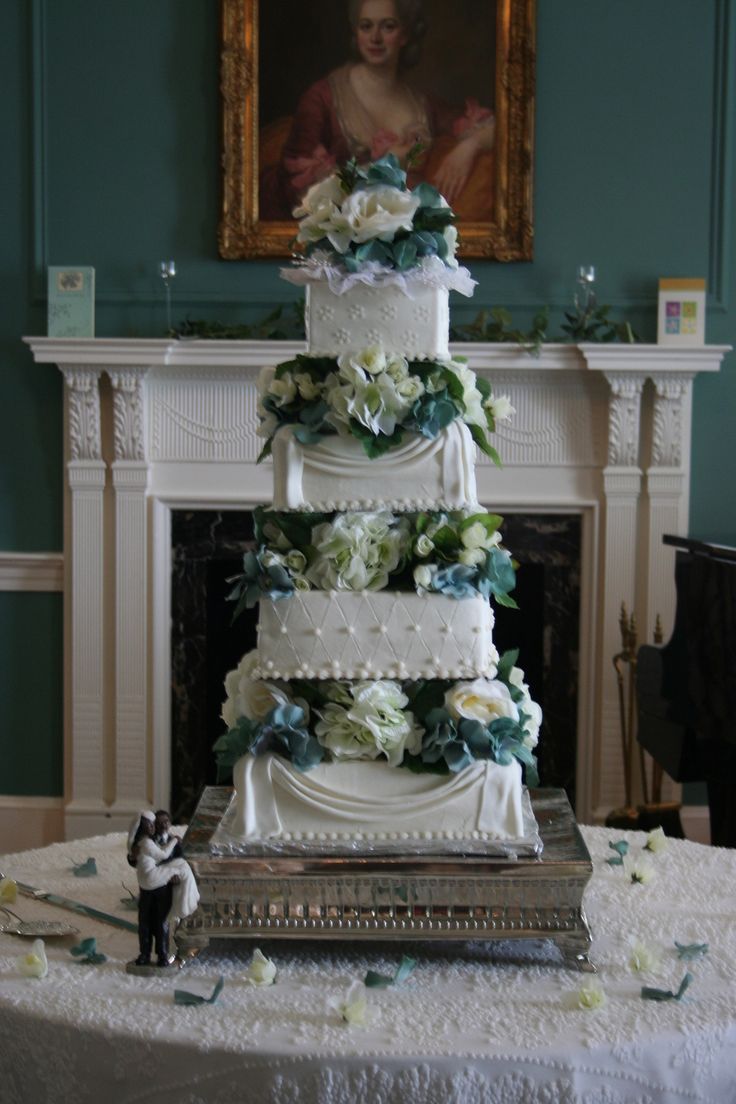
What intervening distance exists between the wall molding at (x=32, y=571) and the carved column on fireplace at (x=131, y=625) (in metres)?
0.26

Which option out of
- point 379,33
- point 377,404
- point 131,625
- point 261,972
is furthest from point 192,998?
point 379,33

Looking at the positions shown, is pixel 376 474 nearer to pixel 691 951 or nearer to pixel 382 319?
pixel 382 319

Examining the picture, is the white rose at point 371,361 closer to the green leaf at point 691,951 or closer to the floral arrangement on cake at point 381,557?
the floral arrangement on cake at point 381,557

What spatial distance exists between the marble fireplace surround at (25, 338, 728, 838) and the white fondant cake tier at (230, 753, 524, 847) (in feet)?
9.46

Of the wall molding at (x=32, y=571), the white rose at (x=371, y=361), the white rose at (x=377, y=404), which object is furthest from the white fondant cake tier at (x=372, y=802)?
the wall molding at (x=32, y=571)

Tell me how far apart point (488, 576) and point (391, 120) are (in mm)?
3179

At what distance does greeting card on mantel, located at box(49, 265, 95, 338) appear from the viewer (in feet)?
17.9

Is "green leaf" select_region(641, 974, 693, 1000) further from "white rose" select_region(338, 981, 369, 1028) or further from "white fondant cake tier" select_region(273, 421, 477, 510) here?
"white fondant cake tier" select_region(273, 421, 477, 510)

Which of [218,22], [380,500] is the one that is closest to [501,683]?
[380,500]

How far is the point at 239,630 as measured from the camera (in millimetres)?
5711

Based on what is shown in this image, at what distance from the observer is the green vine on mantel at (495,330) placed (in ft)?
17.6

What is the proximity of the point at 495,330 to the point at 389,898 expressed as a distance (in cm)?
314

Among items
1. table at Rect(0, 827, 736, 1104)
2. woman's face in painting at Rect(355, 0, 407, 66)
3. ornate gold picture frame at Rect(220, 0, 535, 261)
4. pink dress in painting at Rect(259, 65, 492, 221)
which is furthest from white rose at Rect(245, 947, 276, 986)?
woman's face in painting at Rect(355, 0, 407, 66)

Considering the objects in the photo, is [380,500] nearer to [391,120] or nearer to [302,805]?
[302,805]
